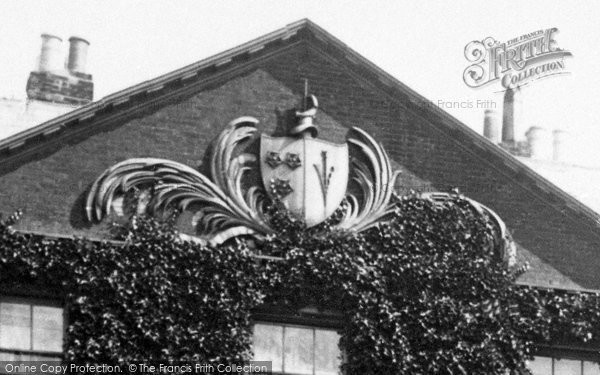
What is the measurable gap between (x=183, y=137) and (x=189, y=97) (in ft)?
2.17

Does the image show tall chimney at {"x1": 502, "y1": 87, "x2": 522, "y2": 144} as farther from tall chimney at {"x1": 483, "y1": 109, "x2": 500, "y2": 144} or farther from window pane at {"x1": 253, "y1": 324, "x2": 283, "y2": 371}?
window pane at {"x1": 253, "y1": 324, "x2": 283, "y2": 371}

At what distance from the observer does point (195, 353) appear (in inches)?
752

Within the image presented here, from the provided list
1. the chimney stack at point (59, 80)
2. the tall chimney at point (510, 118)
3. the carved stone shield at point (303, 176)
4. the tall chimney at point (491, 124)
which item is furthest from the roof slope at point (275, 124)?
the tall chimney at point (491, 124)

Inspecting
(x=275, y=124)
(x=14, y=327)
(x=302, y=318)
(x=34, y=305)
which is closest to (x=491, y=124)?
(x=275, y=124)

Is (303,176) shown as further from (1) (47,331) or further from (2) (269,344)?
(1) (47,331)

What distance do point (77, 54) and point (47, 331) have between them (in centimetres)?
613

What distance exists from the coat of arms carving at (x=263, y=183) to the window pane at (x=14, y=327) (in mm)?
1673

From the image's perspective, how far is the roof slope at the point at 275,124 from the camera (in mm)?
19422

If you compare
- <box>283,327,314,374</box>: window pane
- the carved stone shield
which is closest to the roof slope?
the carved stone shield

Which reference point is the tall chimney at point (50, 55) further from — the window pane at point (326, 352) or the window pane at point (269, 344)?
the window pane at point (326, 352)

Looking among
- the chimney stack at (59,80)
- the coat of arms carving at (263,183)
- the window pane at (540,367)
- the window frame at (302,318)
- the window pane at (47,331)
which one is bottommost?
the window pane at (540,367)

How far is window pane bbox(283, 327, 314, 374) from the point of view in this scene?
19.8 metres

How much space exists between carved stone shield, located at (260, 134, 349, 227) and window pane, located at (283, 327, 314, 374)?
5.21 ft

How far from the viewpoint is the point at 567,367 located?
2084 centimetres
